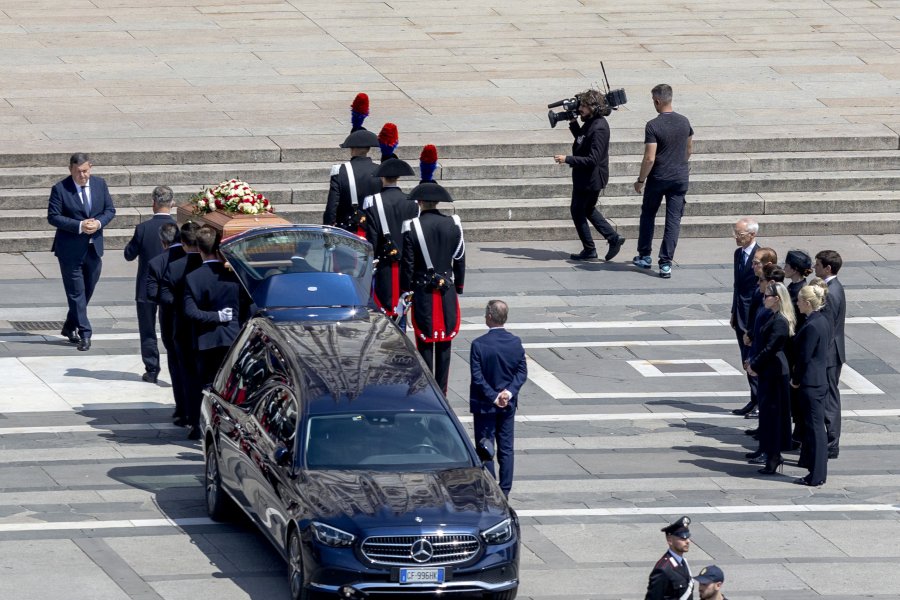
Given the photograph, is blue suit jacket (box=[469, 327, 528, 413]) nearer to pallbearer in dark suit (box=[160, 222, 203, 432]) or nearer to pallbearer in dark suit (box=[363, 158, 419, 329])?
pallbearer in dark suit (box=[160, 222, 203, 432])

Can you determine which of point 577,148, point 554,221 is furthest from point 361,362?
point 554,221

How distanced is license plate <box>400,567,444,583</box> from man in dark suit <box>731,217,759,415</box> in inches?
233

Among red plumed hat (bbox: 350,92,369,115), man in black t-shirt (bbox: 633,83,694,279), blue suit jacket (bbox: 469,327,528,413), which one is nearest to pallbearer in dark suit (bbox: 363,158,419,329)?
red plumed hat (bbox: 350,92,369,115)

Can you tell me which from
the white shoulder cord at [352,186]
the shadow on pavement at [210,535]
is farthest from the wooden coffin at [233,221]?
the shadow on pavement at [210,535]

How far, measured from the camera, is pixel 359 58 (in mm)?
28016

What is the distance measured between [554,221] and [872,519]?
9631mm

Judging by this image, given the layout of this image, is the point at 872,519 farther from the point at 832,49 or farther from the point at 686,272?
the point at 832,49

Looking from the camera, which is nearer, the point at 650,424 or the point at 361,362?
the point at 361,362

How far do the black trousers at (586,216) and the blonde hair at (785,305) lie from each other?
20.6ft

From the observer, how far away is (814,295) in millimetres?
14742

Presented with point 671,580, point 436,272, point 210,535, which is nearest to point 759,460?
point 436,272

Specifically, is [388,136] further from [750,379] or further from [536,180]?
[536,180]

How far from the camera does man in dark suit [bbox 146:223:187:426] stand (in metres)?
15.6

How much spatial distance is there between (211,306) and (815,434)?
5136 millimetres
